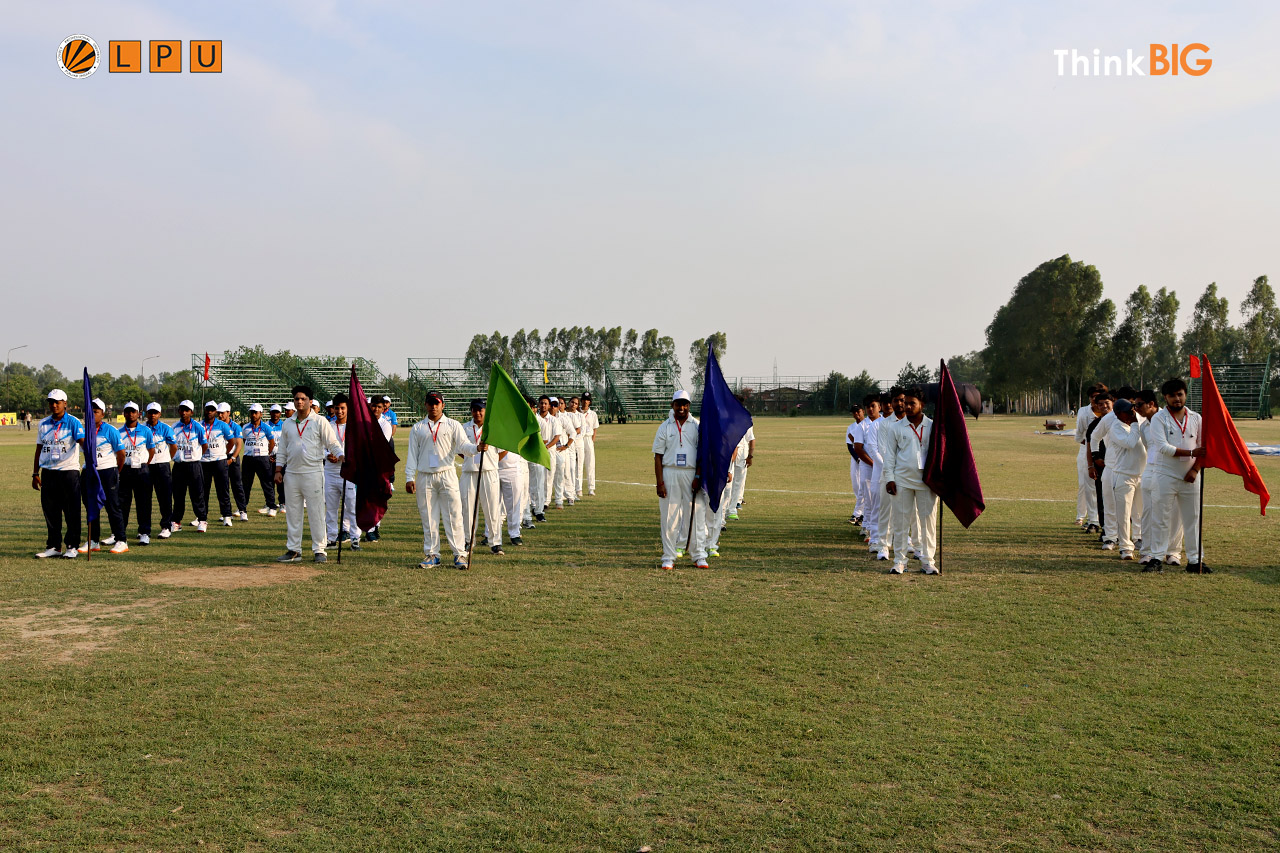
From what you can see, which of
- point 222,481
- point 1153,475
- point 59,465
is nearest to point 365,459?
point 59,465

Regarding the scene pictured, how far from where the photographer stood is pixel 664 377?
251 feet

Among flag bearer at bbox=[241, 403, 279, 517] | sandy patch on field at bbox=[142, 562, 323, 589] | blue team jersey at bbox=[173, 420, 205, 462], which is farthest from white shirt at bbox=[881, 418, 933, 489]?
flag bearer at bbox=[241, 403, 279, 517]

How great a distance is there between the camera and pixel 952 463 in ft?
33.5

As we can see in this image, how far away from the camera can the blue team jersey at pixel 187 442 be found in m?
14.0

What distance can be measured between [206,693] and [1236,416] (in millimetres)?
75741

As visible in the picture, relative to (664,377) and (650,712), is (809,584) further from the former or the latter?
(664,377)

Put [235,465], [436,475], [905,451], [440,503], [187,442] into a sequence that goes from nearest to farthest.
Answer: [905,451], [436,475], [440,503], [187,442], [235,465]

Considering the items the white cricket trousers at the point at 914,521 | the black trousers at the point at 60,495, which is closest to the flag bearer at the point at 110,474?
the black trousers at the point at 60,495

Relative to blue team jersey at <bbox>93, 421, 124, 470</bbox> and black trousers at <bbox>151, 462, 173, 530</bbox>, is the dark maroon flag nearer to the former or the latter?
blue team jersey at <bbox>93, 421, 124, 470</bbox>

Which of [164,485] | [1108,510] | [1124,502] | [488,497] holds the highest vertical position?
[164,485]

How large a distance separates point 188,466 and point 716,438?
8579 millimetres

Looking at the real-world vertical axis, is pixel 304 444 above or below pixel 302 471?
above

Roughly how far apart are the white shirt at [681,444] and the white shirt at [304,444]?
14.1 feet

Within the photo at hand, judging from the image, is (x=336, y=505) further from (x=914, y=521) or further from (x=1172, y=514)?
(x=1172, y=514)
